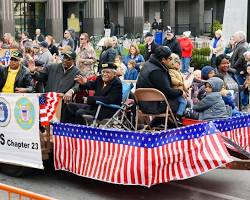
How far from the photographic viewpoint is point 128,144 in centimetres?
705

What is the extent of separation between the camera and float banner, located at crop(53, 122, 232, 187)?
691 cm

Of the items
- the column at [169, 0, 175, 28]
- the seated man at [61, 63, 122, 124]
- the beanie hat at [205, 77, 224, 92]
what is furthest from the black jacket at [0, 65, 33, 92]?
the column at [169, 0, 175, 28]

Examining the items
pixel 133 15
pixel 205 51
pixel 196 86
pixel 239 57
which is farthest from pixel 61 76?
pixel 133 15

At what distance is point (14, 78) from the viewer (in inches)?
356

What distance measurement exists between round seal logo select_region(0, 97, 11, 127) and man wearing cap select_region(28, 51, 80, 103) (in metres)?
0.92

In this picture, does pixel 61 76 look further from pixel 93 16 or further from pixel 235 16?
pixel 93 16

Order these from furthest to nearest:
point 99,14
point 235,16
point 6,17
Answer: point 99,14 → point 6,17 → point 235,16

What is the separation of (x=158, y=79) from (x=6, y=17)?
91.6 ft

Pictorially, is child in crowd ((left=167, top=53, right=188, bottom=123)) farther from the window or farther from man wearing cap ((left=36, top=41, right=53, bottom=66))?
the window

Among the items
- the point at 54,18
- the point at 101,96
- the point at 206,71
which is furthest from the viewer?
the point at 54,18

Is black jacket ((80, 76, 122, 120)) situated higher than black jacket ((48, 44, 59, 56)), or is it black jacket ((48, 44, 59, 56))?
black jacket ((48, 44, 59, 56))

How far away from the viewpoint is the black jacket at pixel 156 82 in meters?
8.27

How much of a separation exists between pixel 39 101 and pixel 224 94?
290 centimetres

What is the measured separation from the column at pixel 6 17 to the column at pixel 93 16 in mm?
7800
